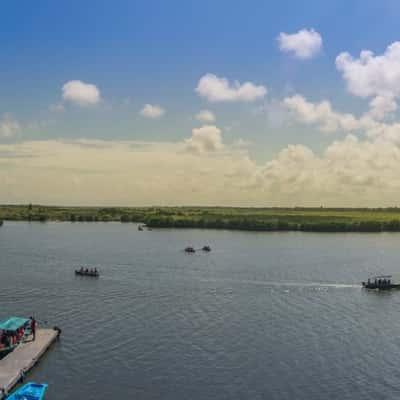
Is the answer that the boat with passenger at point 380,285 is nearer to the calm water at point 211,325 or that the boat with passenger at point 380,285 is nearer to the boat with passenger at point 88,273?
the calm water at point 211,325

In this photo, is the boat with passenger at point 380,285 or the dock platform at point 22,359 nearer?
the dock platform at point 22,359

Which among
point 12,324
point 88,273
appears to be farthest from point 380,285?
point 12,324

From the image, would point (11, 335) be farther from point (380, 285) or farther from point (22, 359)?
point (380, 285)

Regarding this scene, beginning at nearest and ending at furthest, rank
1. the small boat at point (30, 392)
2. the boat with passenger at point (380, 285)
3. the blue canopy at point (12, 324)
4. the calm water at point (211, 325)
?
the small boat at point (30, 392) → the calm water at point (211, 325) → the blue canopy at point (12, 324) → the boat with passenger at point (380, 285)

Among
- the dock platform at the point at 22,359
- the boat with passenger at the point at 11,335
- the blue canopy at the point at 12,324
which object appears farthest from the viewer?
the blue canopy at the point at 12,324

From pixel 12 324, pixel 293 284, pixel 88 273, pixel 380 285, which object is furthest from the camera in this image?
pixel 88 273

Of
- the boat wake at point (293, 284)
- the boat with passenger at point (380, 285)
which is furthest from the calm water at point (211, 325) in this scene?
the boat with passenger at point (380, 285)

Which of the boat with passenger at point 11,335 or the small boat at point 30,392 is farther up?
the boat with passenger at point 11,335
